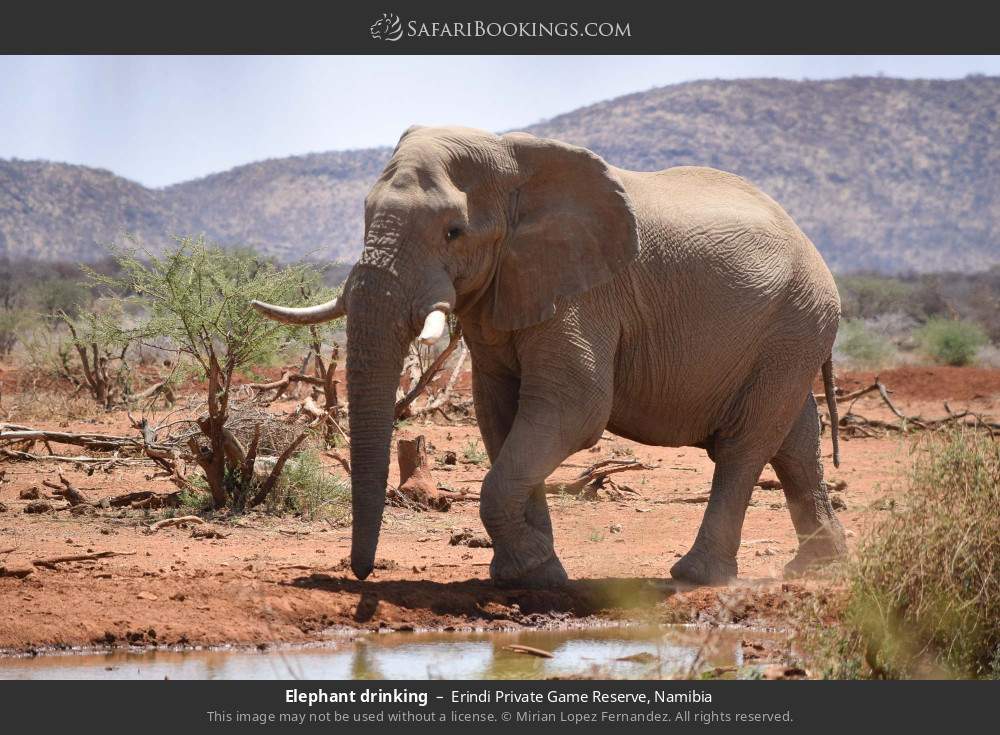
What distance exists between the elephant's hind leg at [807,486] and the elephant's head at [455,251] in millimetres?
2255

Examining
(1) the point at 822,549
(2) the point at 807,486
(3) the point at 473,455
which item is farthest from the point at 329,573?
(3) the point at 473,455

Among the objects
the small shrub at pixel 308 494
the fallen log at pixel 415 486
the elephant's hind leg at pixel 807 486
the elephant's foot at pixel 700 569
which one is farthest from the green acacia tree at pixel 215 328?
the elephant's hind leg at pixel 807 486

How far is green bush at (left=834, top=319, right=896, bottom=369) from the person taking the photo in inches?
1174

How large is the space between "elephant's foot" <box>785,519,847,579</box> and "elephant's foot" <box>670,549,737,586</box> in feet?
2.84

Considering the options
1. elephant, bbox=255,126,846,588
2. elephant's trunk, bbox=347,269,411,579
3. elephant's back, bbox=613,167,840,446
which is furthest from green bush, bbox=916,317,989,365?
elephant's trunk, bbox=347,269,411,579

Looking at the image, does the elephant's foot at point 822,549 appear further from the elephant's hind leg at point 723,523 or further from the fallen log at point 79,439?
the fallen log at point 79,439

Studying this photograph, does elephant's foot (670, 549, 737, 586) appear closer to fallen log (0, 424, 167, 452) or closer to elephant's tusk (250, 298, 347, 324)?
elephant's tusk (250, 298, 347, 324)

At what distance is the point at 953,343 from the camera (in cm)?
3159

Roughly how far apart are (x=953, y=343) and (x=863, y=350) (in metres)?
2.91

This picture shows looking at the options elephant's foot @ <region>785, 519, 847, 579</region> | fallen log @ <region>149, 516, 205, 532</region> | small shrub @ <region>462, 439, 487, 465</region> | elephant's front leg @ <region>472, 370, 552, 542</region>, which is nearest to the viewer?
elephant's front leg @ <region>472, 370, 552, 542</region>

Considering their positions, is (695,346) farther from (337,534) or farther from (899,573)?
(337,534)

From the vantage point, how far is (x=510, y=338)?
347 inches

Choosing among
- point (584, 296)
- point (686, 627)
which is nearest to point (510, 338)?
point (584, 296)

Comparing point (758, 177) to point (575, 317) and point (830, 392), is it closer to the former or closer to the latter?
point (830, 392)
